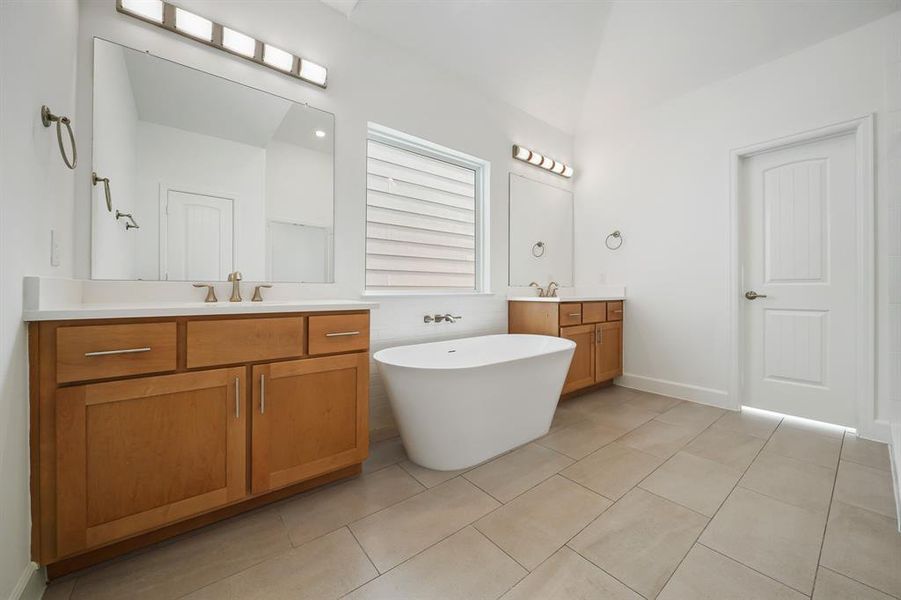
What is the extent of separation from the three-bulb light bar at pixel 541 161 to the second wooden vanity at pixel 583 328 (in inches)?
52.7

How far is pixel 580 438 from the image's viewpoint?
7.39 feet

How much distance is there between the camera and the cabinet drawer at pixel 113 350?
1.10m

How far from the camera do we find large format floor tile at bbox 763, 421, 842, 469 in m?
1.97

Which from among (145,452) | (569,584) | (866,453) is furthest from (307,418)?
(866,453)

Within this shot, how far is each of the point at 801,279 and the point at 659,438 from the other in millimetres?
1612

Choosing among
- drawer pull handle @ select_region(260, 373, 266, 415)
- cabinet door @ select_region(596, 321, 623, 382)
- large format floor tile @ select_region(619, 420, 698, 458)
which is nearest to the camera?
drawer pull handle @ select_region(260, 373, 266, 415)

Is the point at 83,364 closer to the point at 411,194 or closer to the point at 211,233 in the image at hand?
the point at 211,233

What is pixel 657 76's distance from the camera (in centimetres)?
297

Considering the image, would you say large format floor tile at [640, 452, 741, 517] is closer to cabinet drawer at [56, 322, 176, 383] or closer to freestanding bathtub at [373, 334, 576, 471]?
freestanding bathtub at [373, 334, 576, 471]

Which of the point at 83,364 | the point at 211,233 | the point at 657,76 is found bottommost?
the point at 83,364

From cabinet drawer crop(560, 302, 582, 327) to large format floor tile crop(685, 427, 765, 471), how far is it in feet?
3.60

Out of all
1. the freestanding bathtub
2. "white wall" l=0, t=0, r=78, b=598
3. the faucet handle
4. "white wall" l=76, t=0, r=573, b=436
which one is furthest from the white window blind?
"white wall" l=0, t=0, r=78, b=598

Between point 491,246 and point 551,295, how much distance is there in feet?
2.72

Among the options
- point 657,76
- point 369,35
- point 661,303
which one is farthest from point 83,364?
point 657,76
